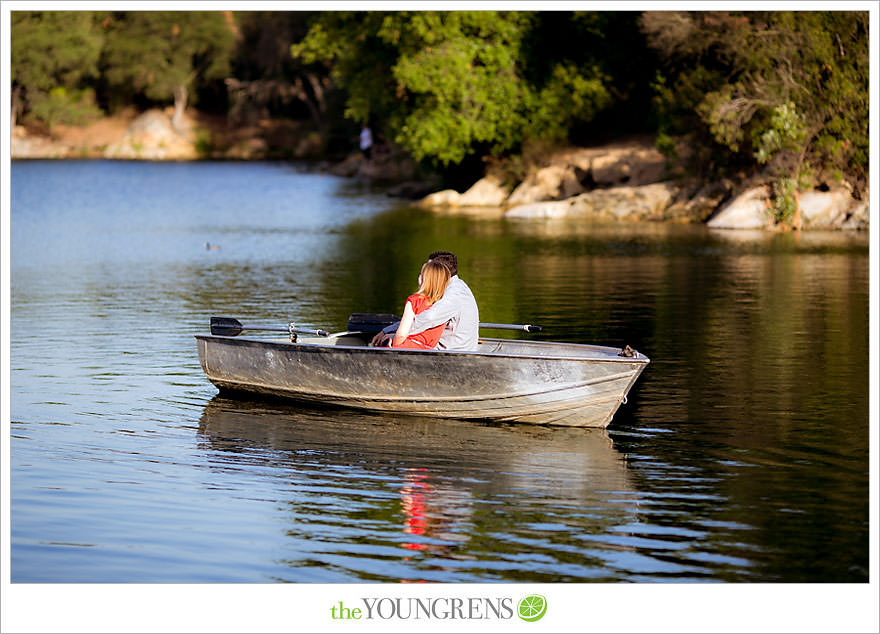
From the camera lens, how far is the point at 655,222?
35688mm

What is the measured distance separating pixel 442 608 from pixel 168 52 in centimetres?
8391

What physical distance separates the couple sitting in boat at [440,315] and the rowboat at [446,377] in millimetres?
264

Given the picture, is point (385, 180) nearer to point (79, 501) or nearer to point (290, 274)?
point (290, 274)

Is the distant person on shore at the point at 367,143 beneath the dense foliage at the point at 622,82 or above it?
beneath

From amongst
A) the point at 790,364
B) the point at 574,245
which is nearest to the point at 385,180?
the point at 574,245

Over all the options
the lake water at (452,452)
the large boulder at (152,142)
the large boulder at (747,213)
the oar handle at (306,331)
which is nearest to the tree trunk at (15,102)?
the large boulder at (152,142)

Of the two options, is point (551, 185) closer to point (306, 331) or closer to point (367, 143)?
point (367, 143)

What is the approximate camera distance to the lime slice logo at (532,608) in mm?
7406

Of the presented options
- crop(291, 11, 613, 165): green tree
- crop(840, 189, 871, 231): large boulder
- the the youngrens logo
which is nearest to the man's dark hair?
the the youngrens logo

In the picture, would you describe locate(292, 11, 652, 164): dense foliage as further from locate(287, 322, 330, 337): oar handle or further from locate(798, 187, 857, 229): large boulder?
locate(287, 322, 330, 337): oar handle

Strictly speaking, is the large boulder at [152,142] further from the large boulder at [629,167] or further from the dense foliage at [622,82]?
the large boulder at [629,167]

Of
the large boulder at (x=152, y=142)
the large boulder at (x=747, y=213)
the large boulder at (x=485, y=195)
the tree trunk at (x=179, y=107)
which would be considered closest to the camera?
the large boulder at (x=747, y=213)

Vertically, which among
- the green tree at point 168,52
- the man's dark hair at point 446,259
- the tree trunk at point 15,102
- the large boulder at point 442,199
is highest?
the green tree at point 168,52

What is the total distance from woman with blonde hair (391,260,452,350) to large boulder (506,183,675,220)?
1004 inches
